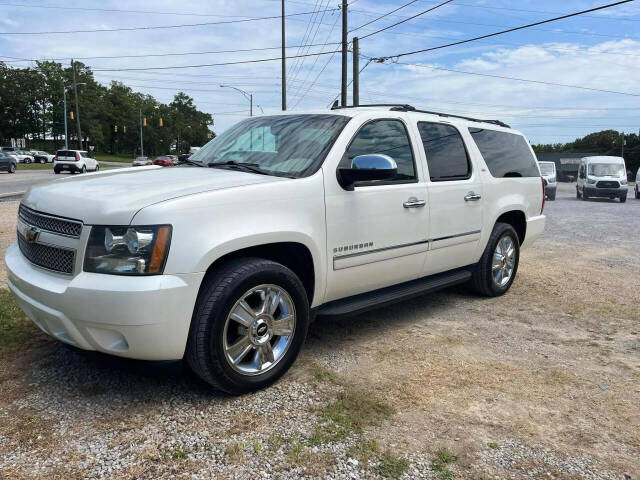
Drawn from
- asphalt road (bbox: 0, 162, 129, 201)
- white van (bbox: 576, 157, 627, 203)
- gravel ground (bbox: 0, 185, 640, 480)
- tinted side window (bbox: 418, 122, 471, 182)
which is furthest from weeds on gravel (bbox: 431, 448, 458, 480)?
white van (bbox: 576, 157, 627, 203)

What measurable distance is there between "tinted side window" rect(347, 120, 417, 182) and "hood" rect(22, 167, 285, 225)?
0.82 meters

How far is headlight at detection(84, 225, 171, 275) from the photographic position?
2699 millimetres

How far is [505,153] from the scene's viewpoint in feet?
18.3

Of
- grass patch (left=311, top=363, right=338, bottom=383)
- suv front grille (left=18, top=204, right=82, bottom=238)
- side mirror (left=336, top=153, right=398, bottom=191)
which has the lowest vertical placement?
grass patch (left=311, top=363, right=338, bottom=383)

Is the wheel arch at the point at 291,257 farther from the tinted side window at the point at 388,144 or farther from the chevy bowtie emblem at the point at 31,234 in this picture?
the chevy bowtie emblem at the point at 31,234

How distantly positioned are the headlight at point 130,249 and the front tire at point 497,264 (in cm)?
343

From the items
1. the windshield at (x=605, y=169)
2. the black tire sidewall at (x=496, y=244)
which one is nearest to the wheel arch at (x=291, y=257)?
the black tire sidewall at (x=496, y=244)

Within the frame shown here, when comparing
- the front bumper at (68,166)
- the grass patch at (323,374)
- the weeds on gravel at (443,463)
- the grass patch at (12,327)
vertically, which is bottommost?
the weeds on gravel at (443,463)

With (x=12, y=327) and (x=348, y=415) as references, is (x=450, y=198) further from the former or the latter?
(x=12, y=327)

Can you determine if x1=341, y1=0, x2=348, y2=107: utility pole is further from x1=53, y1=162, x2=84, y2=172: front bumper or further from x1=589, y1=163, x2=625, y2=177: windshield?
x1=53, y1=162, x2=84, y2=172: front bumper

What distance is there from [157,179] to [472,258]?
3.06 meters

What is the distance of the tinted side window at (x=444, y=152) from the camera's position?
4449 mm

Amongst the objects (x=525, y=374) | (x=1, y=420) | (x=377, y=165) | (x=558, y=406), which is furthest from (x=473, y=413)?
(x=1, y=420)

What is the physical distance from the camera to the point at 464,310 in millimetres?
5125
